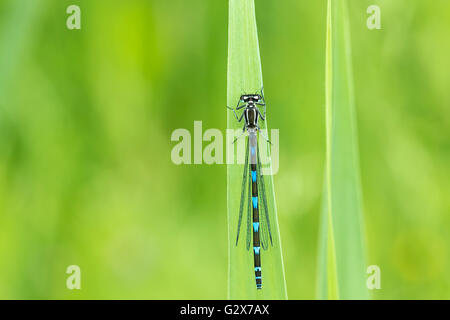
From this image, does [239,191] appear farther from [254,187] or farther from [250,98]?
[250,98]

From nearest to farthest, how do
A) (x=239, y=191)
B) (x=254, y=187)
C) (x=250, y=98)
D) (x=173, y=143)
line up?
(x=239, y=191), (x=250, y=98), (x=254, y=187), (x=173, y=143)

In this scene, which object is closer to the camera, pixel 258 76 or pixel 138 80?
pixel 258 76

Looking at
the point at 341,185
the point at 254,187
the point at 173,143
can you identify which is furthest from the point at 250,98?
the point at 173,143

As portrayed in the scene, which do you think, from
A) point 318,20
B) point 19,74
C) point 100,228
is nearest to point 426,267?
point 318,20

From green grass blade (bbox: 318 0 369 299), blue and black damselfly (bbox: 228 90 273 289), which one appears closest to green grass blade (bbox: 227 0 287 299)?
blue and black damselfly (bbox: 228 90 273 289)

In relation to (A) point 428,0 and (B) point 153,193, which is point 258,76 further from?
(A) point 428,0

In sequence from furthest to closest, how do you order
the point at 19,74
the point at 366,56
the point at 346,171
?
the point at 366,56 → the point at 19,74 → the point at 346,171

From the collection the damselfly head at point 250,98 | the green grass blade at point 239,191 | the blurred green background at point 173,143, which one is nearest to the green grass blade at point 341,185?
the green grass blade at point 239,191
